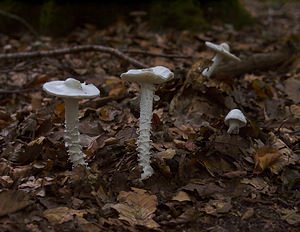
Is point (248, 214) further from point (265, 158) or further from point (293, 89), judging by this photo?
point (293, 89)

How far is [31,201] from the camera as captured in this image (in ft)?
9.03

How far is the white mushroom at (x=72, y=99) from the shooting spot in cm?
267

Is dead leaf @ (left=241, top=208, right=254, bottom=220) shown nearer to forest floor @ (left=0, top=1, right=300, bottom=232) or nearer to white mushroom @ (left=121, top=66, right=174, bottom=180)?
forest floor @ (left=0, top=1, right=300, bottom=232)

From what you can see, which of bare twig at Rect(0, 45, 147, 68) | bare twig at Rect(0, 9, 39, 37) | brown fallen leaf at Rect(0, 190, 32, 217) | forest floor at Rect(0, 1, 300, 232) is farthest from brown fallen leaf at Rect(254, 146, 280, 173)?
bare twig at Rect(0, 9, 39, 37)

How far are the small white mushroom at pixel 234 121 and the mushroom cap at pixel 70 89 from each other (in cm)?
109

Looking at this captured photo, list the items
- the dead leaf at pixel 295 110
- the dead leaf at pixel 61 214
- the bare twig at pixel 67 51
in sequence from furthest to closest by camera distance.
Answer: the bare twig at pixel 67 51
the dead leaf at pixel 295 110
the dead leaf at pixel 61 214

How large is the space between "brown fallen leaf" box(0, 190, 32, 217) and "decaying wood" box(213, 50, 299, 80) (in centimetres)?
239

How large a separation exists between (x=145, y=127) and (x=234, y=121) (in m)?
0.81

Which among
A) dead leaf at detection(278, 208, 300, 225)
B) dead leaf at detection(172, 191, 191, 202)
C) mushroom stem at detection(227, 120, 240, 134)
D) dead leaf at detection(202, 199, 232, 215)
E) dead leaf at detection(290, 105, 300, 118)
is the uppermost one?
mushroom stem at detection(227, 120, 240, 134)

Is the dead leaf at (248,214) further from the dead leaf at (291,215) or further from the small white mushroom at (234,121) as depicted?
the small white mushroom at (234,121)

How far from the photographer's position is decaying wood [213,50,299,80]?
188 inches

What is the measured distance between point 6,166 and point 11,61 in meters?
2.68

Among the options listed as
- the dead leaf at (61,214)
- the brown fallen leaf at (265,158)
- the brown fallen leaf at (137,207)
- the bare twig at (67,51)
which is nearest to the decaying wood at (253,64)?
the bare twig at (67,51)

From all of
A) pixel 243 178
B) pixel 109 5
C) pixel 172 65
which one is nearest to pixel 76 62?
pixel 172 65
